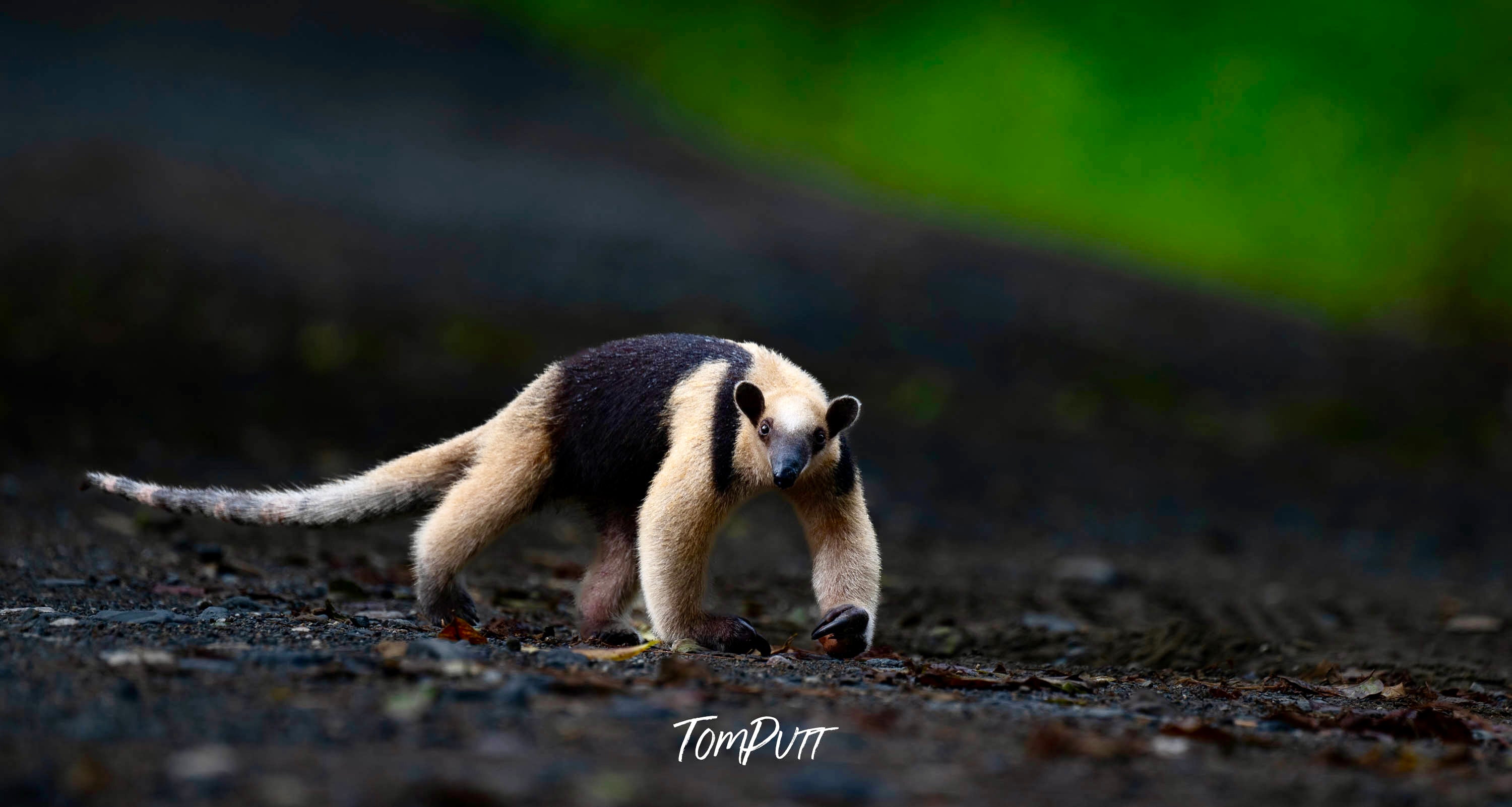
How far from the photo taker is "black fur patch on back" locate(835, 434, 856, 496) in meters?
6.33

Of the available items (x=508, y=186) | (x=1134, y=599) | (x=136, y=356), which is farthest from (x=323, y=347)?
(x=1134, y=599)

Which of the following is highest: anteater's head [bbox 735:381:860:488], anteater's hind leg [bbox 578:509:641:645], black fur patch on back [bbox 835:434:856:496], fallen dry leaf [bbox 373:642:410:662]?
anteater's head [bbox 735:381:860:488]

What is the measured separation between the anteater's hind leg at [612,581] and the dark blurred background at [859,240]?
15.9ft

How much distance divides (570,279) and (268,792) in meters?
14.4

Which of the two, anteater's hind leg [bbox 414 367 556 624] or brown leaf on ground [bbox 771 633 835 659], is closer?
brown leaf on ground [bbox 771 633 835 659]

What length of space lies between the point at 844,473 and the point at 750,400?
0.64 m

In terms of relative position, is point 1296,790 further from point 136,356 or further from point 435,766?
point 136,356

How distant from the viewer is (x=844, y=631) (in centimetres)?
609

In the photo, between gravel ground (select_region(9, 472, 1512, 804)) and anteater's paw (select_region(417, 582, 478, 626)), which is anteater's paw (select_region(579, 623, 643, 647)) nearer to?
gravel ground (select_region(9, 472, 1512, 804))

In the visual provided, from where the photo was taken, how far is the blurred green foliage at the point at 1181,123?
22062mm

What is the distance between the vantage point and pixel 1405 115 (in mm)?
22656

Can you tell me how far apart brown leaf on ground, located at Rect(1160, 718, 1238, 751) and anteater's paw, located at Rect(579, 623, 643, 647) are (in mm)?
2538

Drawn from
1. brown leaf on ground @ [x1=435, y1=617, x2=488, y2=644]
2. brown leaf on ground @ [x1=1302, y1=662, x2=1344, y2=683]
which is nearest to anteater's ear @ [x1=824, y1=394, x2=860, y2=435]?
brown leaf on ground @ [x1=435, y1=617, x2=488, y2=644]

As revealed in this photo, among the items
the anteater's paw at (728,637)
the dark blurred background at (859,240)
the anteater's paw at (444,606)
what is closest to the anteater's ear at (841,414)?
the anteater's paw at (728,637)
